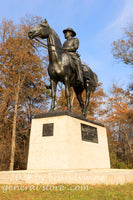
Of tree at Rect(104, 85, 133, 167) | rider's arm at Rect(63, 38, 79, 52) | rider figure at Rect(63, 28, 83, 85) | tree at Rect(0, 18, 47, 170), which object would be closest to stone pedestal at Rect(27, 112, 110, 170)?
rider figure at Rect(63, 28, 83, 85)

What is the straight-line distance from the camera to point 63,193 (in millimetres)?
3225

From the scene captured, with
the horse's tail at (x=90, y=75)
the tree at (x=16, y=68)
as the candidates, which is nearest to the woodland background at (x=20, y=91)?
the tree at (x=16, y=68)

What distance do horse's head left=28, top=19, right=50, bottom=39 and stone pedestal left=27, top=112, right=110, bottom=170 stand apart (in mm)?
2968

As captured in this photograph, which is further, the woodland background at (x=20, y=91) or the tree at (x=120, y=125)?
the tree at (x=120, y=125)

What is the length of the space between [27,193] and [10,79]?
14551 millimetres

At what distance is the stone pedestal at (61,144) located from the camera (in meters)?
5.26

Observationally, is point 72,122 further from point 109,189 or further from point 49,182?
point 109,189

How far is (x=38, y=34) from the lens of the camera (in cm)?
635

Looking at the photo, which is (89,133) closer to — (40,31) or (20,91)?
(40,31)

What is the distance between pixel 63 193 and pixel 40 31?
5.39 metres

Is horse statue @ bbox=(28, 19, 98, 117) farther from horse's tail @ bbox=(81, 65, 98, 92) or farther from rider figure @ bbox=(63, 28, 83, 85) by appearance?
horse's tail @ bbox=(81, 65, 98, 92)

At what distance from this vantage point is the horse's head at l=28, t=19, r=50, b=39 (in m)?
6.29

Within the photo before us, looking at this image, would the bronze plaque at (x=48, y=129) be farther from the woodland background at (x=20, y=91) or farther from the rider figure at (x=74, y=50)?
the woodland background at (x=20, y=91)

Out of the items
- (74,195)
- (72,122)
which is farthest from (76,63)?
(74,195)
